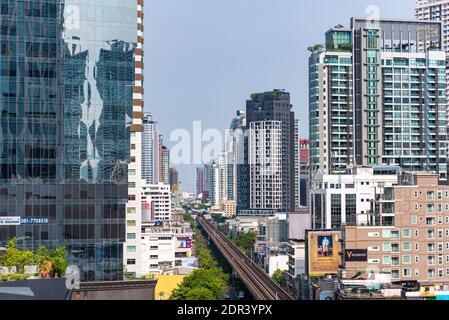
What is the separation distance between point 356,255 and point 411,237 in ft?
6.56

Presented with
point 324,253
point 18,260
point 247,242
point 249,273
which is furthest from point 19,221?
point 247,242

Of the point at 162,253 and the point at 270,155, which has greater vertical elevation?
the point at 270,155

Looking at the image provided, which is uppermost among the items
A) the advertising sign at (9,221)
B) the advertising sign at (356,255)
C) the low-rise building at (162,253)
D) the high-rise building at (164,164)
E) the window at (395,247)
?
the high-rise building at (164,164)

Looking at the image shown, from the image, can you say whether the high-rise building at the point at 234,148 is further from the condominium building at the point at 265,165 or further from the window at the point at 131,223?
the window at the point at 131,223

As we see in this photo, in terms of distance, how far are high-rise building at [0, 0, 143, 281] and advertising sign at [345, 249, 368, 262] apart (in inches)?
325

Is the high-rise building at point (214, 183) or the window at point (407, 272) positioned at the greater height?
the high-rise building at point (214, 183)

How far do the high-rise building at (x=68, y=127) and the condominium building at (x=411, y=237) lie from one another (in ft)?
28.1

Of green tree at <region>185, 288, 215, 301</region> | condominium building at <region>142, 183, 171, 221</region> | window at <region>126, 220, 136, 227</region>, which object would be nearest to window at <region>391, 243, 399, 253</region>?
green tree at <region>185, 288, 215, 301</region>

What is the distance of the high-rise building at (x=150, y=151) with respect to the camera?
55.5 m

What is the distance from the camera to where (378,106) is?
42375mm

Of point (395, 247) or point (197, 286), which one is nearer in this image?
point (197, 286)

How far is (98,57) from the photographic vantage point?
1994 cm

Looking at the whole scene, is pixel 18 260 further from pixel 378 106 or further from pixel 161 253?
pixel 378 106

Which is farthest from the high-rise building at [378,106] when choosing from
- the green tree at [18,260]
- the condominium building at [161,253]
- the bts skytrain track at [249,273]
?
the green tree at [18,260]
